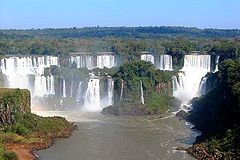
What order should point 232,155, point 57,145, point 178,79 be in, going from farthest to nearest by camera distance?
1. point 178,79
2. point 57,145
3. point 232,155

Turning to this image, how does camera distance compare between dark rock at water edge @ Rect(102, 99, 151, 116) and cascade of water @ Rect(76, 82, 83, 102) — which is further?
cascade of water @ Rect(76, 82, 83, 102)

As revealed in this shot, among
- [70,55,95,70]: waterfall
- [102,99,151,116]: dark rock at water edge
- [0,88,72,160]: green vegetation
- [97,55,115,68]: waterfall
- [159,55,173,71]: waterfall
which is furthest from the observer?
[159,55,173,71]: waterfall

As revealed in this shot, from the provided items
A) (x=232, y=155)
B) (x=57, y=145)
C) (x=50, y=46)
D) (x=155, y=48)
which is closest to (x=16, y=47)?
(x=50, y=46)

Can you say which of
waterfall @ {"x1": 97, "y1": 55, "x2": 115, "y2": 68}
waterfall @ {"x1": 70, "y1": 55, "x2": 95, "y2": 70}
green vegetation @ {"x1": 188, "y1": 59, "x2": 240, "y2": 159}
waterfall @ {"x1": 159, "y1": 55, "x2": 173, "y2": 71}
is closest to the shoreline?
green vegetation @ {"x1": 188, "y1": 59, "x2": 240, "y2": 159}

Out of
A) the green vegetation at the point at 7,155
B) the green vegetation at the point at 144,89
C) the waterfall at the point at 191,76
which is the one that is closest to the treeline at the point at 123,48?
the waterfall at the point at 191,76

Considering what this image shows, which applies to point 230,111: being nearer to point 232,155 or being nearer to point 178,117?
point 232,155

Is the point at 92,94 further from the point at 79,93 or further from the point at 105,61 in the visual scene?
the point at 105,61

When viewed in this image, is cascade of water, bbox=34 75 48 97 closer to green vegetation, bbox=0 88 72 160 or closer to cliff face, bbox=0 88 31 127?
green vegetation, bbox=0 88 72 160
